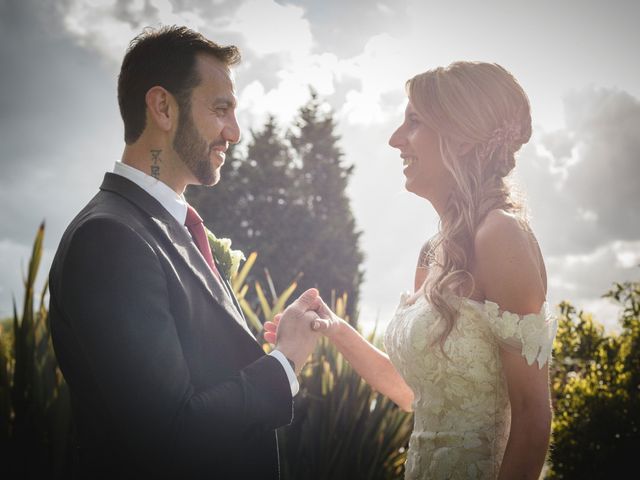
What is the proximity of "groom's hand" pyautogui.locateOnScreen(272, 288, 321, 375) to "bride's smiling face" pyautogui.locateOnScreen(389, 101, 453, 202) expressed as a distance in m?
0.97

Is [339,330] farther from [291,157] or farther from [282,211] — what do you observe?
[291,157]

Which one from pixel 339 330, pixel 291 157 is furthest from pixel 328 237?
pixel 339 330

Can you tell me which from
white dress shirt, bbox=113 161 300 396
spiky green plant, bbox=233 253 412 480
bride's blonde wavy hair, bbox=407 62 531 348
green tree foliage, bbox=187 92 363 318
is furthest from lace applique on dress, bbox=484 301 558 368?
green tree foliage, bbox=187 92 363 318

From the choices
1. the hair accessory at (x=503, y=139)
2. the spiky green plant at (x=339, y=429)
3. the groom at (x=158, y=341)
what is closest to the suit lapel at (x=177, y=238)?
the groom at (x=158, y=341)

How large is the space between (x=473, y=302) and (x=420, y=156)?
0.91 m

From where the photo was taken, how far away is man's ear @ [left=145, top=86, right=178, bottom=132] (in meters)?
2.39

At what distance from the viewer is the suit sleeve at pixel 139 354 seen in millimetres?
1602

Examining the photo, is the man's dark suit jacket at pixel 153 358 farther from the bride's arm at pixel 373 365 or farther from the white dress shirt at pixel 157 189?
the bride's arm at pixel 373 365

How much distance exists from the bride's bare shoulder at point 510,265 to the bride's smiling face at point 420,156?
0.59 m

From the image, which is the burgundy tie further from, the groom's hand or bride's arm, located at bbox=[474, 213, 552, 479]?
bride's arm, located at bbox=[474, 213, 552, 479]

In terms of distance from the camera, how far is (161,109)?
2.40 meters

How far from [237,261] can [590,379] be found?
4.86 meters

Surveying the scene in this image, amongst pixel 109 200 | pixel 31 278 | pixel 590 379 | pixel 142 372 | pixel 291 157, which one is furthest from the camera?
pixel 291 157

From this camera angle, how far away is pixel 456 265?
99.3 inches
